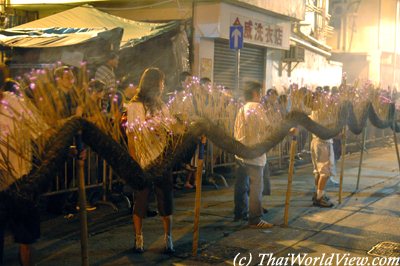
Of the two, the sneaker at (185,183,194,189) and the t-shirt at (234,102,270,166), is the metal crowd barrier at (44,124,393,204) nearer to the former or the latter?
the sneaker at (185,183,194,189)

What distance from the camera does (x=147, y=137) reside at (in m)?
5.56

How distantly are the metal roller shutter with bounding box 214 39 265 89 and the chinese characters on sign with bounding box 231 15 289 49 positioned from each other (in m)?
0.54

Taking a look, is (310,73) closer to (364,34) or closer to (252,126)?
(364,34)

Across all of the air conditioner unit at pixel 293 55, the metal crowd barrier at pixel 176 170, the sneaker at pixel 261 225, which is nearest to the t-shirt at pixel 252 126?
the sneaker at pixel 261 225

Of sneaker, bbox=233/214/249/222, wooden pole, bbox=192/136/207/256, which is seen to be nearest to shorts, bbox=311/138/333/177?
sneaker, bbox=233/214/249/222

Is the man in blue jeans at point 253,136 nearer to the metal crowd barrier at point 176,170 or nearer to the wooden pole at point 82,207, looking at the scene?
the metal crowd barrier at point 176,170

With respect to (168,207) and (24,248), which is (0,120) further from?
(168,207)

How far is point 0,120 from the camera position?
4.78 metres

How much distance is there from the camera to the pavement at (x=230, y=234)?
5984 millimetres

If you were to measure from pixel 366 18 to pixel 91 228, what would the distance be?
26.2 m

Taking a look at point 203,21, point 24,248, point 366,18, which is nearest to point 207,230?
point 24,248

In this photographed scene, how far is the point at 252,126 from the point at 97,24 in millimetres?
6179

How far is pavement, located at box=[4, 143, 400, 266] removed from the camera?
19.6 ft

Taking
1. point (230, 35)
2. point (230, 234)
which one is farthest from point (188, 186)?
point (230, 35)
